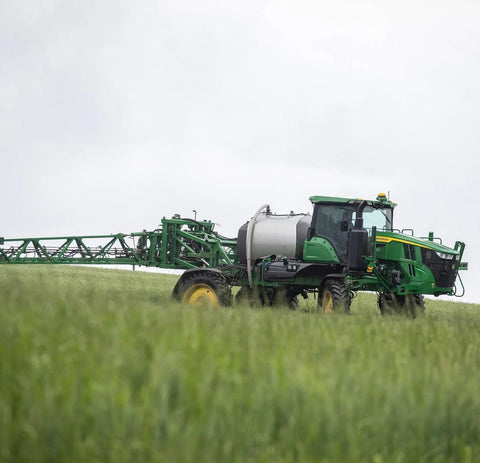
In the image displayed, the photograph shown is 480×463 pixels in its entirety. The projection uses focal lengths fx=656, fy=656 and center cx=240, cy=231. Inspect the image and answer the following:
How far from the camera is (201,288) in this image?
14320mm

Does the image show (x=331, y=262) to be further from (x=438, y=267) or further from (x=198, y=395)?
(x=198, y=395)

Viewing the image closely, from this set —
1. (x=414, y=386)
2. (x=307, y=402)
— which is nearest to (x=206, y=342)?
(x=307, y=402)

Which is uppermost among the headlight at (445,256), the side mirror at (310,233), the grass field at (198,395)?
the side mirror at (310,233)

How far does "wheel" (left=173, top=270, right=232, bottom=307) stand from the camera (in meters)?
14.0

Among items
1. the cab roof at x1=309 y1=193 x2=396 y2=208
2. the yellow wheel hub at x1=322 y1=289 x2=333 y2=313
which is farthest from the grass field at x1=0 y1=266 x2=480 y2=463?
the cab roof at x1=309 y1=193 x2=396 y2=208

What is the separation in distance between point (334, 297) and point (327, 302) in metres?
0.57

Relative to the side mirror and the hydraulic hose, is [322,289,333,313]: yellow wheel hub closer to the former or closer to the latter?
the side mirror

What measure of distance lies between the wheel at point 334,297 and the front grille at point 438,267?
1.99m

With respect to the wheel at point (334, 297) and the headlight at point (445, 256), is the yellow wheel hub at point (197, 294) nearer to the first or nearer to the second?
the wheel at point (334, 297)

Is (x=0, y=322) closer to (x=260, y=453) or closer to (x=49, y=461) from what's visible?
(x=49, y=461)

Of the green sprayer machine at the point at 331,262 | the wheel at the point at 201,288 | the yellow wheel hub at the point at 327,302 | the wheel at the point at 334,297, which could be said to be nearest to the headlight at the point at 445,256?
the green sprayer machine at the point at 331,262

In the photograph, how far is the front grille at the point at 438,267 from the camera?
46.3 ft

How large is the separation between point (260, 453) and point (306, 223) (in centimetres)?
1129

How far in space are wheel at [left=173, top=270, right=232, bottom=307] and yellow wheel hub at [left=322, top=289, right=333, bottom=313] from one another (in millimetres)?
2006
